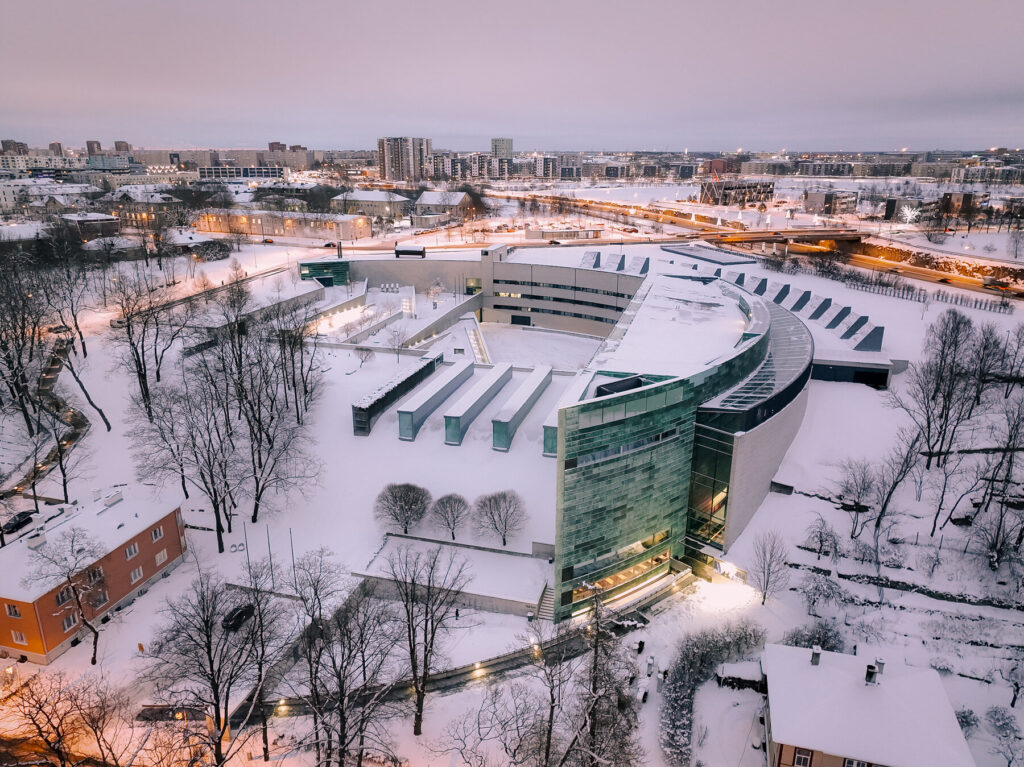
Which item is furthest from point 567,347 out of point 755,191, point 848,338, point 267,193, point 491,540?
point 755,191

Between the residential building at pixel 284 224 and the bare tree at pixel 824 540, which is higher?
the residential building at pixel 284 224

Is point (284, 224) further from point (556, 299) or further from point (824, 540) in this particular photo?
point (824, 540)

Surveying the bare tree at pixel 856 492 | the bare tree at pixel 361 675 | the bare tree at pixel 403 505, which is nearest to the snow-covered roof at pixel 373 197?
the bare tree at pixel 403 505

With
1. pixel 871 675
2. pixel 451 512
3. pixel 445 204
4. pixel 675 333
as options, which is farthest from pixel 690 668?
pixel 445 204

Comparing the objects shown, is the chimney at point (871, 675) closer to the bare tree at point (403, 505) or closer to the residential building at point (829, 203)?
the bare tree at point (403, 505)

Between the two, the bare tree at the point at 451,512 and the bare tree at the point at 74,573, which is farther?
the bare tree at the point at 451,512

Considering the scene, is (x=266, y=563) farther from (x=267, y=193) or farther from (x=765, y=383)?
(x=267, y=193)

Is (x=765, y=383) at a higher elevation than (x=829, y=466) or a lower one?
higher
